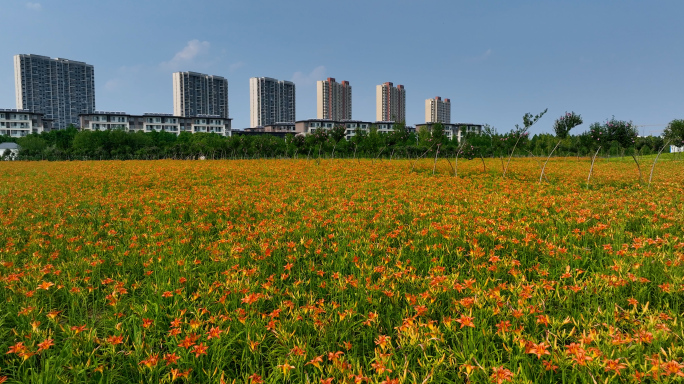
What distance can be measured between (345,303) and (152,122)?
11032 centimetres

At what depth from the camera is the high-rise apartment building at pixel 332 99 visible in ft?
489

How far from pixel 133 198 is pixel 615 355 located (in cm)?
1073

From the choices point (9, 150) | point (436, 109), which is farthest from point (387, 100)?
point (9, 150)

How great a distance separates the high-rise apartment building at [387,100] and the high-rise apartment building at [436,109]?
16.7 m

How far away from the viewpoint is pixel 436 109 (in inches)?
6713

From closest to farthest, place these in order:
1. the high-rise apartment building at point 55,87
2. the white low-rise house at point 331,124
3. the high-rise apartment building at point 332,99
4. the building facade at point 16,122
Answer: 1. the building facade at point 16,122
2. the white low-rise house at point 331,124
3. the high-rise apartment building at point 55,87
4. the high-rise apartment building at point 332,99

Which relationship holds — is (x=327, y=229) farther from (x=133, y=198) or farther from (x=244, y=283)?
(x=133, y=198)

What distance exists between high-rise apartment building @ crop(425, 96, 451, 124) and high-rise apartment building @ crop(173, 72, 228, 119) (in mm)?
93229

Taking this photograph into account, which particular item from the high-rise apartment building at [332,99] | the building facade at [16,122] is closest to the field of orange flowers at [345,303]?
the building facade at [16,122]

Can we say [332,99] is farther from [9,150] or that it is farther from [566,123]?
[566,123]

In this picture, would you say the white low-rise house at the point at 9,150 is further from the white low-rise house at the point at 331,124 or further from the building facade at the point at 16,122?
the white low-rise house at the point at 331,124

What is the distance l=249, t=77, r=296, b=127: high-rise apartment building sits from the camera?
151375 mm

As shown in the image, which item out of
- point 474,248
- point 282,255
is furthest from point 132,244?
point 474,248

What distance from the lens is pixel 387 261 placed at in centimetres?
412
